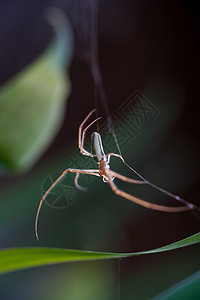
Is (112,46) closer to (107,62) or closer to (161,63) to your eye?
(107,62)

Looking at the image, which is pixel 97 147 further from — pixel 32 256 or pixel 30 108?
pixel 32 256

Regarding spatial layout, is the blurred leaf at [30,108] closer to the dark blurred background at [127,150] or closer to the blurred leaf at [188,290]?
the dark blurred background at [127,150]

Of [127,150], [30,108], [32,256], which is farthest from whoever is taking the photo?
[127,150]

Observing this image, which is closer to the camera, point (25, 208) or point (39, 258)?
point (39, 258)

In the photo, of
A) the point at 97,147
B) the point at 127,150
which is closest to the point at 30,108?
the point at 97,147

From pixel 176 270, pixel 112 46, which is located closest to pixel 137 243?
pixel 176 270

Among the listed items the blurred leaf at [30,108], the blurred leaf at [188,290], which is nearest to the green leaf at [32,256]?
the blurred leaf at [188,290]

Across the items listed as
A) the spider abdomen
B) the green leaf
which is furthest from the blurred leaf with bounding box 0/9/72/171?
the green leaf
